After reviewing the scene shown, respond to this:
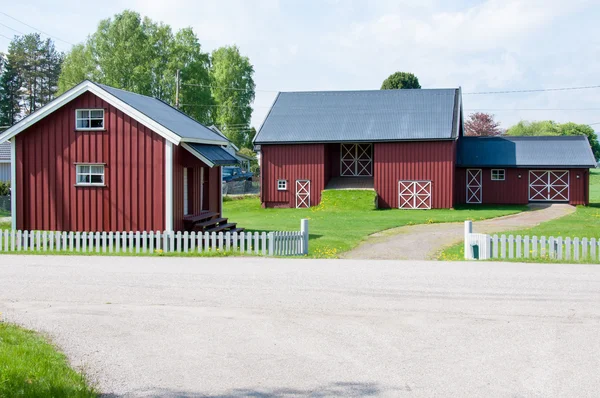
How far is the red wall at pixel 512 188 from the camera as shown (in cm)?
4288

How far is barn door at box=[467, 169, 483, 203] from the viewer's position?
44.4m

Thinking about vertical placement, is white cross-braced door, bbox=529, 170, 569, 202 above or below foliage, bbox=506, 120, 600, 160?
below

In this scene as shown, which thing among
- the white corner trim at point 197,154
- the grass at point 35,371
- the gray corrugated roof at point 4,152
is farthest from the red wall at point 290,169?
the grass at point 35,371

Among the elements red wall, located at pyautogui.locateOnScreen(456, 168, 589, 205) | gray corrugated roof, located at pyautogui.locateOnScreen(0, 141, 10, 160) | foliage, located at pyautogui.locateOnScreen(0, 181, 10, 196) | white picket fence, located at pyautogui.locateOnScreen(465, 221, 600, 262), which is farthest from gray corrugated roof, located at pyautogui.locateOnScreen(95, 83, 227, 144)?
gray corrugated roof, located at pyautogui.locateOnScreen(0, 141, 10, 160)

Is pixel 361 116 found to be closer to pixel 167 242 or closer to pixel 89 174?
pixel 89 174

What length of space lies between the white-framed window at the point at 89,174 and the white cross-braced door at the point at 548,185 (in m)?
28.6

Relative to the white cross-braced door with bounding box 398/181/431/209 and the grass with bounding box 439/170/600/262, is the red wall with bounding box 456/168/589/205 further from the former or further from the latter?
the grass with bounding box 439/170/600/262

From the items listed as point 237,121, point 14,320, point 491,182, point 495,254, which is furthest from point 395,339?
point 237,121

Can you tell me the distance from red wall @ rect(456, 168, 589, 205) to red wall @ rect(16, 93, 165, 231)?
26.2 meters

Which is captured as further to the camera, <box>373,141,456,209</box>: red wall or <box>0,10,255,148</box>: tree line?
<box>0,10,255,148</box>: tree line

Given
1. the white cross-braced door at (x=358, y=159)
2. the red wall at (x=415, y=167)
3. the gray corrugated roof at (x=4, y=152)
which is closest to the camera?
the red wall at (x=415, y=167)

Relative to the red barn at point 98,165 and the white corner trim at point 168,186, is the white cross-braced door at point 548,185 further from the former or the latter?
the white corner trim at point 168,186

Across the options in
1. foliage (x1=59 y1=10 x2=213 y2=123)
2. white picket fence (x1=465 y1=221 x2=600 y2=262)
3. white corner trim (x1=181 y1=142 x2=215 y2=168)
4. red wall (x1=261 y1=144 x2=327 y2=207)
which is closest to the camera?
white picket fence (x1=465 y1=221 x2=600 y2=262)

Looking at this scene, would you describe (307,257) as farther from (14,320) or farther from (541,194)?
(541,194)
